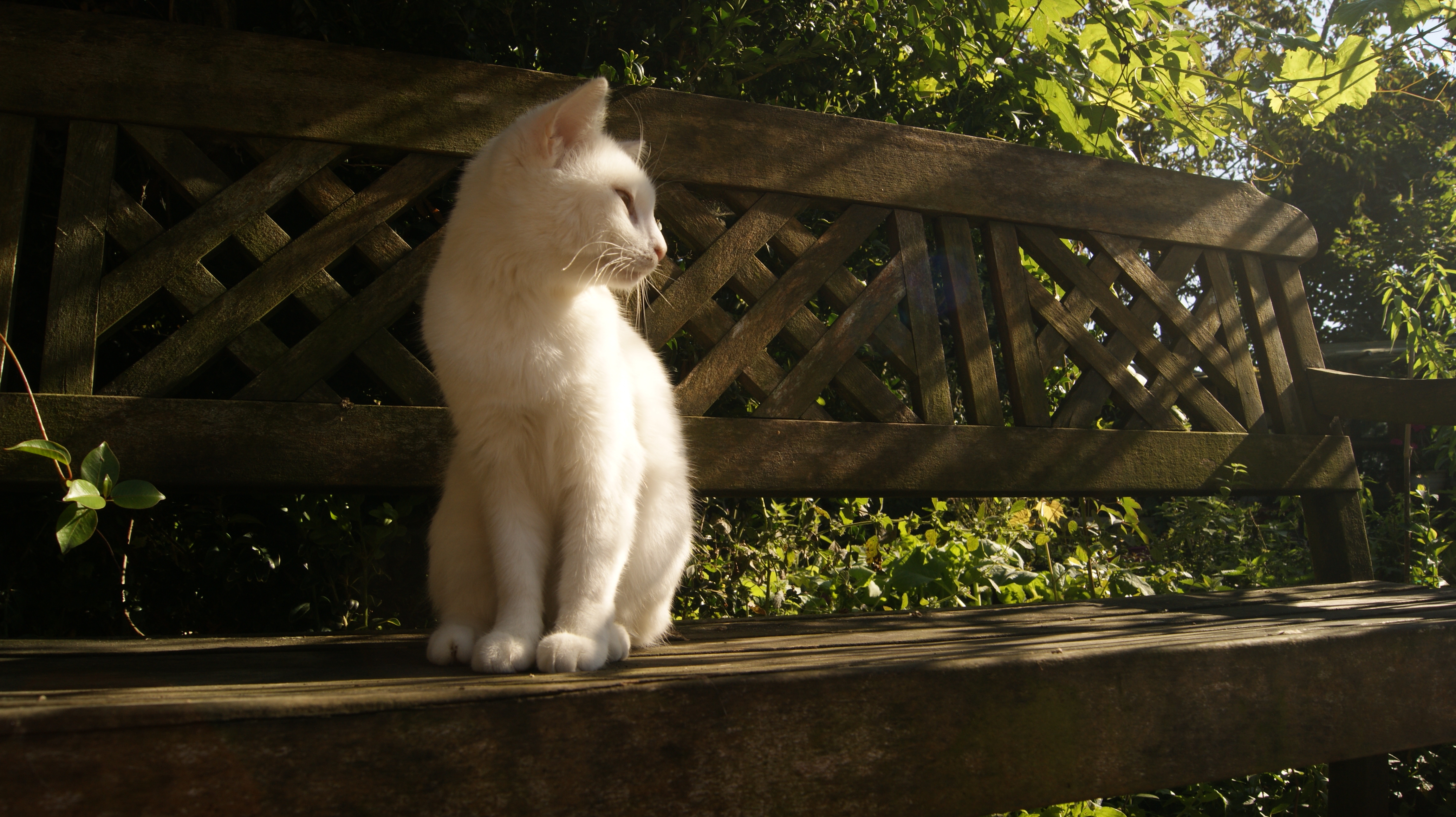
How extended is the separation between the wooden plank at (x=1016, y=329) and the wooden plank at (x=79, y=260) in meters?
2.00

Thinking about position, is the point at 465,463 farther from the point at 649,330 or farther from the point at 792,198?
the point at 792,198

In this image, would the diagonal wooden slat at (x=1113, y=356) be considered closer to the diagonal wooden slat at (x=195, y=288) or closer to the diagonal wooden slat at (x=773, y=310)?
the diagonal wooden slat at (x=773, y=310)

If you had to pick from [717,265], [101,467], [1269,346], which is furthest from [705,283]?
[1269,346]

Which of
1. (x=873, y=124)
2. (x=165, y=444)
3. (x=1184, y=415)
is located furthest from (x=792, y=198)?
(x=1184, y=415)

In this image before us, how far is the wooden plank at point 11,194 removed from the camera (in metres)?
1.51

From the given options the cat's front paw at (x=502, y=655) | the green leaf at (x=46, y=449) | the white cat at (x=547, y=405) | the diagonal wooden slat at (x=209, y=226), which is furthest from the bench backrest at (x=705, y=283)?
the cat's front paw at (x=502, y=655)

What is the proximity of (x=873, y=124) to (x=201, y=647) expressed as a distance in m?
1.82

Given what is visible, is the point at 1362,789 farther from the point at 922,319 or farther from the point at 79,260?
the point at 79,260

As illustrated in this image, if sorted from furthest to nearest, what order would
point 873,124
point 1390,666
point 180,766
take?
1. point 873,124
2. point 1390,666
3. point 180,766

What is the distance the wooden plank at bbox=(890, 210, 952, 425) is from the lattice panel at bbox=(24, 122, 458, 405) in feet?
3.65

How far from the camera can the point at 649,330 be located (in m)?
1.95

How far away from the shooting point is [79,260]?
156 cm

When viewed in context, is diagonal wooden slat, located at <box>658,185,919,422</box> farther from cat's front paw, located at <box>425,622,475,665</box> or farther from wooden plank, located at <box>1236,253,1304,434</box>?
wooden plank, located at <box>1236,253,1304,434</box>

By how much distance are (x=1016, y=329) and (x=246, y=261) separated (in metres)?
1.84
